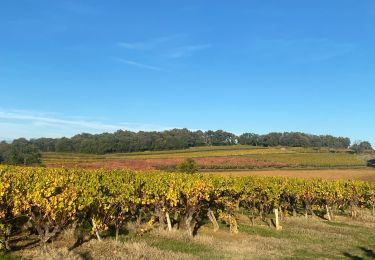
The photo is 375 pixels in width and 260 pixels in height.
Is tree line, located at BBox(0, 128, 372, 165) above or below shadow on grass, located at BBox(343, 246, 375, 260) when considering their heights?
above

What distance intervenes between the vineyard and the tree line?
194ft

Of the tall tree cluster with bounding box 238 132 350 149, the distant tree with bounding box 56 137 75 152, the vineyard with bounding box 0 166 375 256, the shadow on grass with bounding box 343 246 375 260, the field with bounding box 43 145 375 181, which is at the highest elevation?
the tall tree cluster with bounding box 238 132 350 149

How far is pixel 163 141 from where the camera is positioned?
114 metres

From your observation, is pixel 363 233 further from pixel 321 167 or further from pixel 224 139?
pixel 224 139

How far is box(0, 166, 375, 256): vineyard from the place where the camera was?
12.1 m

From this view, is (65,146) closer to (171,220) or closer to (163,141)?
(163,141)

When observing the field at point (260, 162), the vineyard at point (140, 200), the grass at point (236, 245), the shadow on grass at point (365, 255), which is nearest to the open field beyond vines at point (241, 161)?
the field at point (260, 162)

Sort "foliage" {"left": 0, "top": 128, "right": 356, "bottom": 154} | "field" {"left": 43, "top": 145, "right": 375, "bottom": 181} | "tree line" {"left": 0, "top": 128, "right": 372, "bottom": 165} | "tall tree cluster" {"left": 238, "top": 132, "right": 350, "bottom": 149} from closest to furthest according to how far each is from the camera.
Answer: "field" {"left": 43, "top": 145, "right": 375, "bottom": 181}
"tree line" {"left": 0, "top": 128, "right": 372, "bottom": 165}
"foliage" {"left": 0, "top": 128, "right": 356, "bottom": 154}
"tall tree cluster" {"left": 238, "top": 132, "right": 350, "bottom": 149}

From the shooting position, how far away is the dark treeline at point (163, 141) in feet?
357

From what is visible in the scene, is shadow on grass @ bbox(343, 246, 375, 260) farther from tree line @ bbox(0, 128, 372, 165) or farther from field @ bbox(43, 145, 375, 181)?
tree line @ bbox(0, 128, 372, 165)

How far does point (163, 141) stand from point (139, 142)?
6826 mm

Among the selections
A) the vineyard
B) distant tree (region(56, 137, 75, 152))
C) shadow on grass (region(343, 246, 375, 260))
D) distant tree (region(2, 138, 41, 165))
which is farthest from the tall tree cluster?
shadow on grass (region(343, 246, 375, 260))

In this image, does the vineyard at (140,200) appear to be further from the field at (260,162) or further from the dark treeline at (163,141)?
the dark treeline at (163,141)

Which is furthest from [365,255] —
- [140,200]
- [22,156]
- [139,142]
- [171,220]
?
[139,142]
